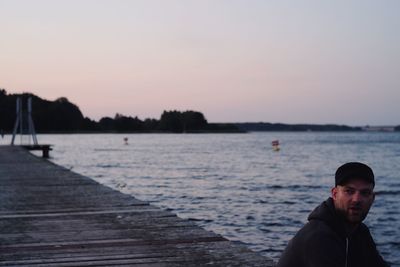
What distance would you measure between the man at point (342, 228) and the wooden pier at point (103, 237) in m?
3.02

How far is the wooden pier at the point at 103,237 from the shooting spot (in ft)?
20.5

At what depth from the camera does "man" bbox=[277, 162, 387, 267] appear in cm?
290

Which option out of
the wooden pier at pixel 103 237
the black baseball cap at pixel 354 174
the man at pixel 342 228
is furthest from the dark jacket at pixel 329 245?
the wooden pier at pixel 103 237

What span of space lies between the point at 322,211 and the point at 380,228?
41.5ft

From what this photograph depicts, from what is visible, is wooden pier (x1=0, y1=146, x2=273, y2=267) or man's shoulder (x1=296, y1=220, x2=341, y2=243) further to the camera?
wooden pier (x1=0, y1=146, x2=273, y2=267)

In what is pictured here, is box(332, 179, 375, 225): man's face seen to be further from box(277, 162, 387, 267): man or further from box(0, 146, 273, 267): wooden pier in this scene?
box(0, 146, 273, 267): wooden pier

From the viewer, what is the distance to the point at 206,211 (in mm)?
17234

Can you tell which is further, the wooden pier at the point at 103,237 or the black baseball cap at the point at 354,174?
the wooden pier at the point at 103,237

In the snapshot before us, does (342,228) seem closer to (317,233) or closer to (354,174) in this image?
(317,233)

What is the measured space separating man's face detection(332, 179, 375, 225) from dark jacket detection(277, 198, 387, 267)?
54 millimetres

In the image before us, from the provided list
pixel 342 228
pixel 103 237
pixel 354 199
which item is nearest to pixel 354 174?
pixel 354 199

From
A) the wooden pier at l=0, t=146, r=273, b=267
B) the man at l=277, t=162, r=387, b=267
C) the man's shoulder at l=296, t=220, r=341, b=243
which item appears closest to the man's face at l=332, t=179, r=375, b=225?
the man at l=277, t=162, r=387, b=267

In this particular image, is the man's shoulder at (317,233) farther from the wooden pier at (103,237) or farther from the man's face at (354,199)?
the wooden pier at (103,237)

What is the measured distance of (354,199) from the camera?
2.90 metres
